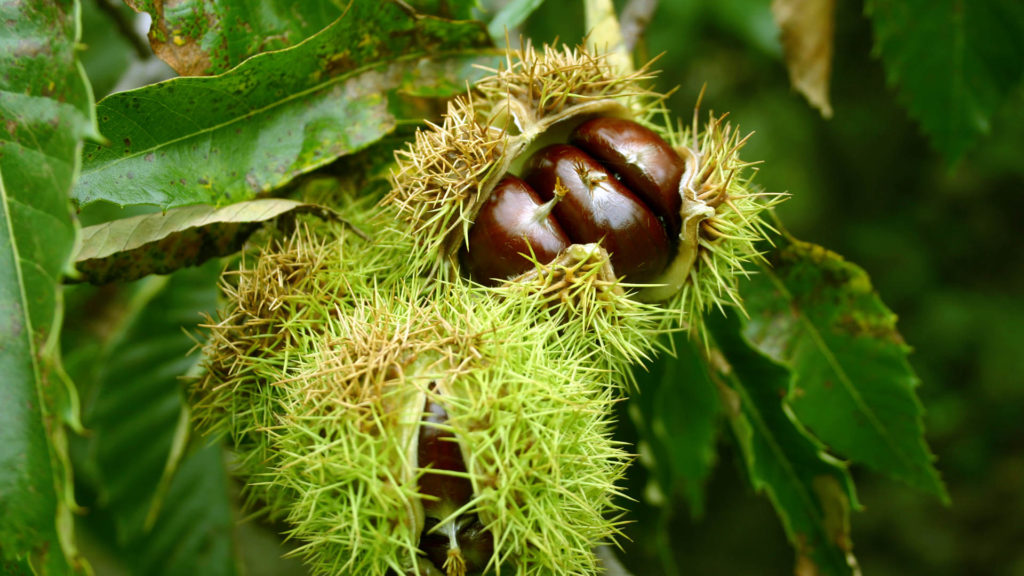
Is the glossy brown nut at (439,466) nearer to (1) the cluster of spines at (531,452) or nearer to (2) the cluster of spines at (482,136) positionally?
(1) the cluster of spines at (531,452)

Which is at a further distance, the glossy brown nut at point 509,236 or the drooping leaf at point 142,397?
the drooping leaf at point 142,397

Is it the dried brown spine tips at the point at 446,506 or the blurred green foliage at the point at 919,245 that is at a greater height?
the dried brown spine tips at the point at 446,506

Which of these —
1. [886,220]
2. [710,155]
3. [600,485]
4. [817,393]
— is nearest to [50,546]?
[600,485]

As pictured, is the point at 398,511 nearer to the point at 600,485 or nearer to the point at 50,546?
the point at 600,485

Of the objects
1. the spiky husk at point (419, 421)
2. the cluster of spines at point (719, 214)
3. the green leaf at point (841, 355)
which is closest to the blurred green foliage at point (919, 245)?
the green leaf at point (841, 355)

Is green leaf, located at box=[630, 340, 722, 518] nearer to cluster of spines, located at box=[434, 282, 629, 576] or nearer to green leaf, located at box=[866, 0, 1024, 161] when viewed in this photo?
cluster of spines, located at box=[434, 282, 629, 576]

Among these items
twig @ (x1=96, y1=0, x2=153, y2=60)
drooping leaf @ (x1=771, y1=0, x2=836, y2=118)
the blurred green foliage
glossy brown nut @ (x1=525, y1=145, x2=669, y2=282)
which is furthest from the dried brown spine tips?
the blurred green foliage

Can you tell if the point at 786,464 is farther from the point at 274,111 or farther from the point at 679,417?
the point at 274,111
